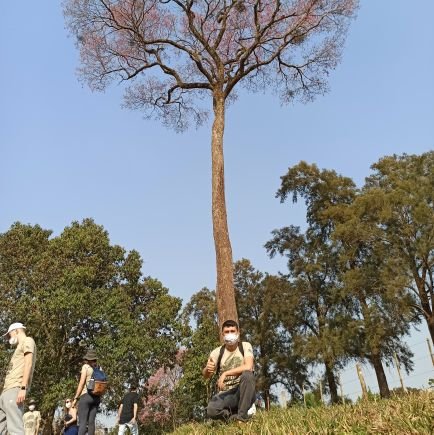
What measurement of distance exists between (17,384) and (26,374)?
0.17 meters

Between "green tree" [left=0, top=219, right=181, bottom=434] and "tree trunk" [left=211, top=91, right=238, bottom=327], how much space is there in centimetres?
1410

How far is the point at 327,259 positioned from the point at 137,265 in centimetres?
1058

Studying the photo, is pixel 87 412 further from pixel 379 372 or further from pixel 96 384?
pixel 379 372

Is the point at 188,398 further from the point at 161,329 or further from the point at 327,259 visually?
the point at 327,259

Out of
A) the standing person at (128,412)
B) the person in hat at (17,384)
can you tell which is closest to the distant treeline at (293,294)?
the standing person at (128,412)

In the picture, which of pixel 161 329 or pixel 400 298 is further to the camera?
pixel 161 329

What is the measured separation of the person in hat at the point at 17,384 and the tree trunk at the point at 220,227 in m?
4.53

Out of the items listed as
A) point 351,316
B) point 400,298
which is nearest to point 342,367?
point 351,316

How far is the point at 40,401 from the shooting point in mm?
21250

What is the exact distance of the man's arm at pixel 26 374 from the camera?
18.0 ft

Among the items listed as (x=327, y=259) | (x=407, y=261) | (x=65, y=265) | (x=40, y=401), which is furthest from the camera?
(x=327, y=259)

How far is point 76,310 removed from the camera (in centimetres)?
2281

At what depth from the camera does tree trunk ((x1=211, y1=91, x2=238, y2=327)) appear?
32.1 ft

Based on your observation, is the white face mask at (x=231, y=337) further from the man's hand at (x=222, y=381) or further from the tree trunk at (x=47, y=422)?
the tree trunk at (x=47, y=422)
